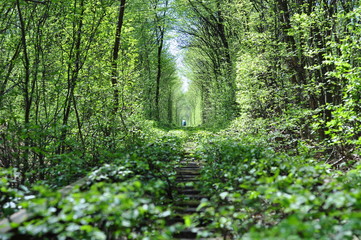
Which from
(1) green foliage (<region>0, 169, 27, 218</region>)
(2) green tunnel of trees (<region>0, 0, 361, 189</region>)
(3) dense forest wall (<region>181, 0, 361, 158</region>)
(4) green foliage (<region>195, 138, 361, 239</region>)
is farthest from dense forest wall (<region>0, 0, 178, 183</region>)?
(3) dense forest wall (<region>181, 0, 361, 158</region>)

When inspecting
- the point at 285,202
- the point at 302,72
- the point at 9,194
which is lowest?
the point at 9,194

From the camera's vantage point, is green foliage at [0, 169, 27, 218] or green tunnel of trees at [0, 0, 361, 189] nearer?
green foliage at [0, 169, 27, 218]

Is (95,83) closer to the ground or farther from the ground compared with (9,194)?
farther from the ground

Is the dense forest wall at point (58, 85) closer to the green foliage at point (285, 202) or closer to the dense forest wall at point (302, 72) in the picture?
the green foliage at point (285, 202)

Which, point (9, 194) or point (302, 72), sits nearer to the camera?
point (9, 194)

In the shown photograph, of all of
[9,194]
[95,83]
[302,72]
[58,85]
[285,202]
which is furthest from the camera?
[302,72]

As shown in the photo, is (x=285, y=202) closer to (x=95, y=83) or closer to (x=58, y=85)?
(x=58, y=85)

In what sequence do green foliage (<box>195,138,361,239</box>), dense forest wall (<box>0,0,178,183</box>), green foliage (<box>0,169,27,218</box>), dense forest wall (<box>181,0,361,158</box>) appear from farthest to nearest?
dense forest wall (<box>0,0,178,183</box>), dense forest wall (<box>181,0,361,158</box>), green foliage (<box>0,169,27,218</box>), green foliage (<box>195,138,361,239</box>)

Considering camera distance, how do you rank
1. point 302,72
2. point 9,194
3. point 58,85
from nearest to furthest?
point 9,194
point 58,85
point 302,72

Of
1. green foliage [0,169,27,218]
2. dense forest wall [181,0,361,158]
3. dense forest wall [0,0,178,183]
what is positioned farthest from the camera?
dense forest wall [0,0,178,183]

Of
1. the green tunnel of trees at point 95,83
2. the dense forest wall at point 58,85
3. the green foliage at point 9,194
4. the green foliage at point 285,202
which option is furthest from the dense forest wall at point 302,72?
the green foliage at point 9,194

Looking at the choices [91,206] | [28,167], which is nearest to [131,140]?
[28,167]

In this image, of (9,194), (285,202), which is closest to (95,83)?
(9,194)

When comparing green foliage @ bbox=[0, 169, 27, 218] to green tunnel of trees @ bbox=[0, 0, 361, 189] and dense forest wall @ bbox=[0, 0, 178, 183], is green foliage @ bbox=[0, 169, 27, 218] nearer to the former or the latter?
green tunnel of trees @ bbox=[0, 0, 361, 189]
